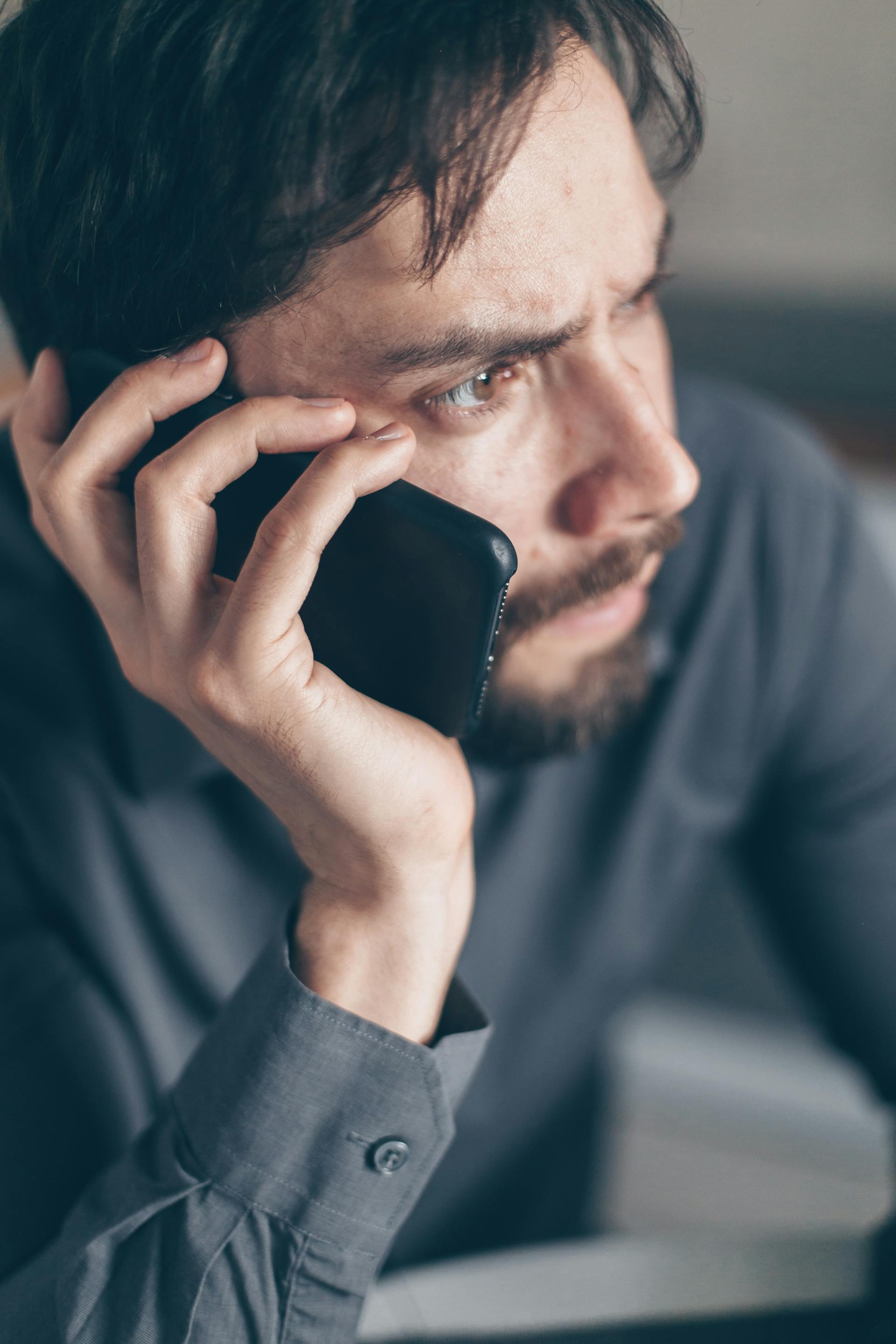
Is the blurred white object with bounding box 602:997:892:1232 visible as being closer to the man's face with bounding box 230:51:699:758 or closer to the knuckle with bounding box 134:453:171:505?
the man's face with bounding box 230:51:699:758

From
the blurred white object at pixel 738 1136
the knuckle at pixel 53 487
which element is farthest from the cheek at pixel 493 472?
the blurred white object at pixel 738 1136

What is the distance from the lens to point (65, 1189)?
2.31 ft

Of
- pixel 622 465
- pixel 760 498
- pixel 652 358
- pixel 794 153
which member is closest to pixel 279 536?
pixel 622 465

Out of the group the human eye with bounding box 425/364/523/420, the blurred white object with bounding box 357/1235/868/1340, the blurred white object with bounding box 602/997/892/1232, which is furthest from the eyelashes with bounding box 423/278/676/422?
the blurred white object with bounding box 602/997/892/1232

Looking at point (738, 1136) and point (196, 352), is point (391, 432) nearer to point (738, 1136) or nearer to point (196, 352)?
point (196, 352)

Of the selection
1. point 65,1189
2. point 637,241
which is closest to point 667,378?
point 637,241

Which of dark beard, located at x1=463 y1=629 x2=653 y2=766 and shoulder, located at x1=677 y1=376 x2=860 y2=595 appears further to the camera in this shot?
shoulder, located at x1=677 y1=376 x2=860 y2=595

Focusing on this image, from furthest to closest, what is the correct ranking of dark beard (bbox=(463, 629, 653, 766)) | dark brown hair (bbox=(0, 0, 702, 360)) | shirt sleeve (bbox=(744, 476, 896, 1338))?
shirt sleeve (bbox=(744, 476, 896, 1338)) < dark beard (bbox=(463, 629, 653, 766)) < dark brown hair (bbox=(0, 0, 702, 360))

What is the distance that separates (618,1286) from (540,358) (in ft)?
2.48

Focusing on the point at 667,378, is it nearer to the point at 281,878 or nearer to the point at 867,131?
the point at 867,131

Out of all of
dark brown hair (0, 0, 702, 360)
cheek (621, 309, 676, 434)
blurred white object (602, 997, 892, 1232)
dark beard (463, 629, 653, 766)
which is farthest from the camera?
blurred white object (602, 997, 892, 1232)

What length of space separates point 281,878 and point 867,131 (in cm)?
99

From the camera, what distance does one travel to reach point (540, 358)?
675 mm

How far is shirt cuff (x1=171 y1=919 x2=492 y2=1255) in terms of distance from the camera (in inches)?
24.9
